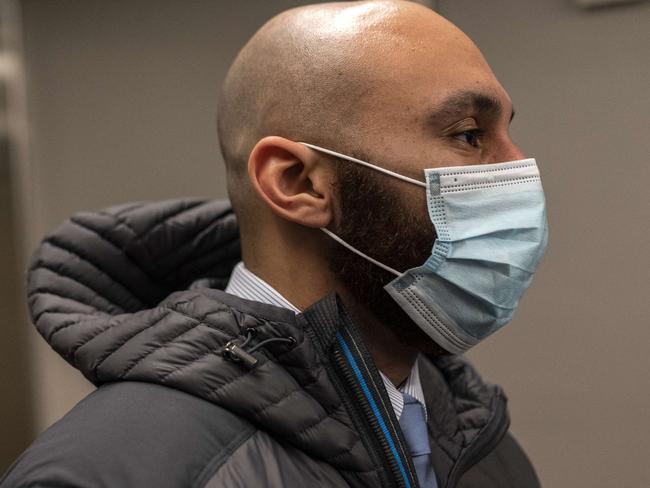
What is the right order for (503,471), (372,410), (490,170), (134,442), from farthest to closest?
(503,471)
(490,170)
(372,410)
(134,442)

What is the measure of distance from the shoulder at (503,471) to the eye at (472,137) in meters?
0.49

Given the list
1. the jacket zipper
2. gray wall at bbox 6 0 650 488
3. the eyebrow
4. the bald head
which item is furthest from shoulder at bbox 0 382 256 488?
gray wall at bbox 6 0 650 488

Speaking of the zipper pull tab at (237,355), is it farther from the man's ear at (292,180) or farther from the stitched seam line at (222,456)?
the man's ear at (292,180)

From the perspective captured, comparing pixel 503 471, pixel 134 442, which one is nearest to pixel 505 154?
pixel 503 471

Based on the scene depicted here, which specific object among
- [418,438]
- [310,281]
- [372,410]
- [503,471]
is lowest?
[503,471]

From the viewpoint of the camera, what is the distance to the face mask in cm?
102

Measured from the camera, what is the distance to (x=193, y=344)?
0.89m

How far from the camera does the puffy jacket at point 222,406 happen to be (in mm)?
804

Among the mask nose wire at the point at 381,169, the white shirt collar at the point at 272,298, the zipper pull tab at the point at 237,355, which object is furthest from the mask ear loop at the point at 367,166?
the zipper pull tab at the point at 237,355

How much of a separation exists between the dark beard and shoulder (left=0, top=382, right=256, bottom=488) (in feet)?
0.87

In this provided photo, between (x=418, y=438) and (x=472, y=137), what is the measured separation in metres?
0.43

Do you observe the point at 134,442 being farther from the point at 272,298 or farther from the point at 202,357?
the point at 272,298

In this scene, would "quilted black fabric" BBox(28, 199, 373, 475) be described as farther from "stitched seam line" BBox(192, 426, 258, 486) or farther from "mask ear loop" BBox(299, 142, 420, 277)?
"mask ear loop" BBox(299, 142, 420, 277)

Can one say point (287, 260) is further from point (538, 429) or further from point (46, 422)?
point (46, 422)
